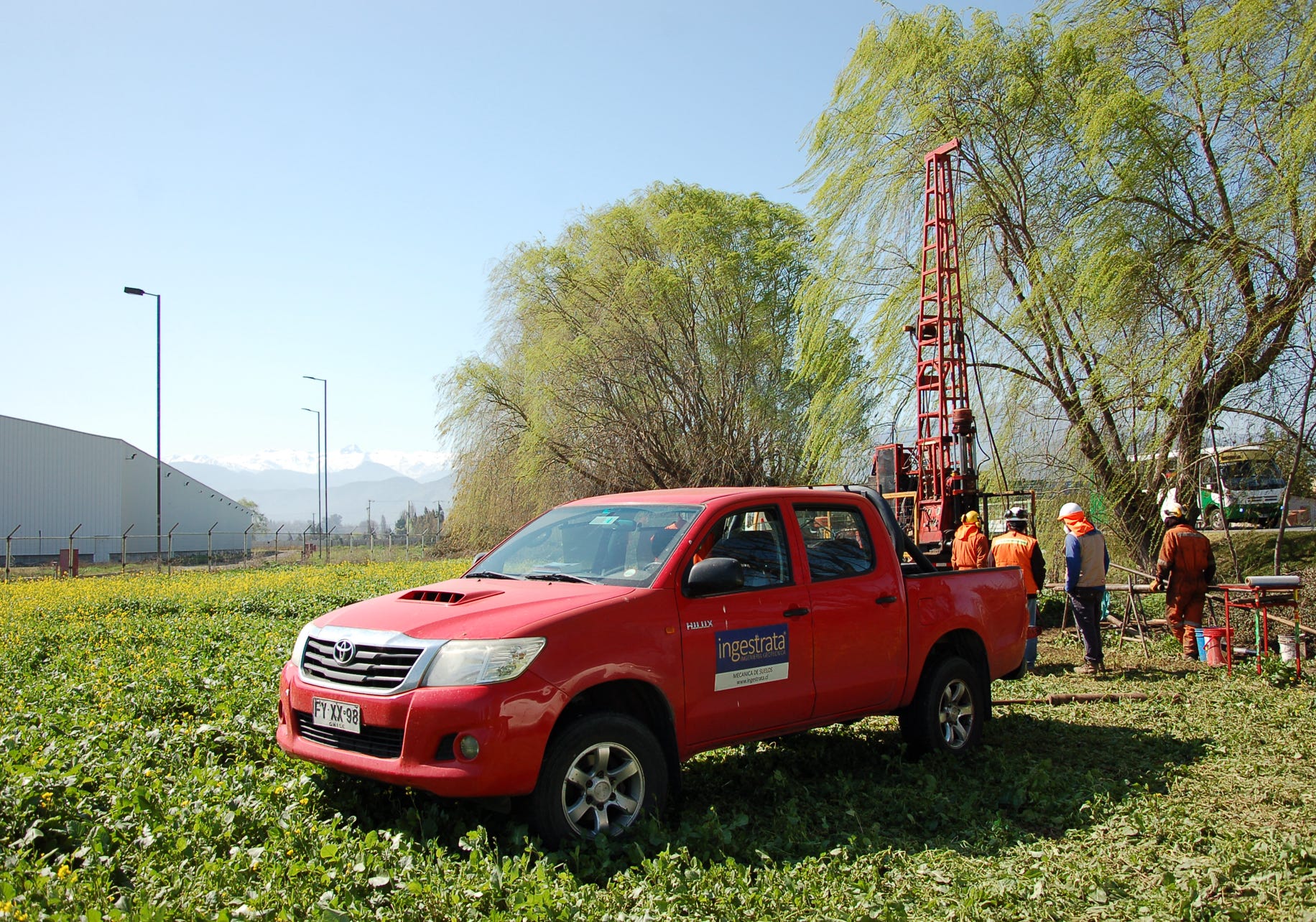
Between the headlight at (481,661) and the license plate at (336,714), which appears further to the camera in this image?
the license plate at (336,714)

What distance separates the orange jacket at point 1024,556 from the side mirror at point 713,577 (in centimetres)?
686

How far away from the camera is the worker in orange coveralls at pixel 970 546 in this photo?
11742 mm

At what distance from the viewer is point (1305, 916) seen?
413cm

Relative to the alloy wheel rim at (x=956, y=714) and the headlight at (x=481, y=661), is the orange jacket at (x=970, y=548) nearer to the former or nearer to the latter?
the alloy wheel rim at (x=956, y=714)

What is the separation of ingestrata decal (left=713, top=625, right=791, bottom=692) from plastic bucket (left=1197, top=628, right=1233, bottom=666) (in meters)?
7.34

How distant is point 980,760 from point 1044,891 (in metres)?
2.47

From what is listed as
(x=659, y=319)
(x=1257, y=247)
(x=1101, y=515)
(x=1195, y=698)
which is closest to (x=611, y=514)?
(x=1195, y=698)

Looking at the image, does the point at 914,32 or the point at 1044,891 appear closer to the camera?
the point at 1044,891

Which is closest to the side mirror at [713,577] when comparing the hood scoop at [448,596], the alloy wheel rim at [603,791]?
the alloy wheel rim at [603,791]

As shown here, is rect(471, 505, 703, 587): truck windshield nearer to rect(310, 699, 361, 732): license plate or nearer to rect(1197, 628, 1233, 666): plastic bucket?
rect(310, 699, 361, 732): license plate

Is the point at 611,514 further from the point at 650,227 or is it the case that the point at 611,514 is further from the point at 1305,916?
the point at 650,227

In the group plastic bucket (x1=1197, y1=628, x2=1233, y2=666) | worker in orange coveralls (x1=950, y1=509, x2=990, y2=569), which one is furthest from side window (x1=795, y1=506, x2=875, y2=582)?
plastic bucket (x1=1197, y1=628, x2=1233, y2=666)

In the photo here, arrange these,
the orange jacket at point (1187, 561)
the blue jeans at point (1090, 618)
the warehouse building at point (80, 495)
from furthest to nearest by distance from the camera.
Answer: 1. the warehouse building at point (80, 495)
2. the orange jacket at point (1187, 561)
3. the blue jeans at point (1090, 618)

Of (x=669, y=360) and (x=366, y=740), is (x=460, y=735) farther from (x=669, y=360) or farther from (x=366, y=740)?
(x=669, y=360)
